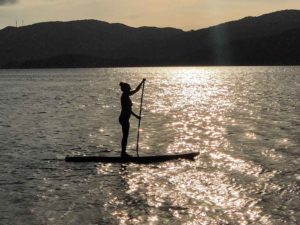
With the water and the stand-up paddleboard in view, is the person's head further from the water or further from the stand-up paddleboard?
the water

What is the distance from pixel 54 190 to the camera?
20.1m

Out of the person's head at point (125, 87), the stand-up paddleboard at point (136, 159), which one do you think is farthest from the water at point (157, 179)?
the person's head at point (125, 87)

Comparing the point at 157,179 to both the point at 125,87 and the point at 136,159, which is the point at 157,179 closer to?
the point at 136,159

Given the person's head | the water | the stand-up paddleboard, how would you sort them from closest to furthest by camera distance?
the water → the person's head → the stand-up paddleboard

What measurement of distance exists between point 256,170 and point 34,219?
423 inches

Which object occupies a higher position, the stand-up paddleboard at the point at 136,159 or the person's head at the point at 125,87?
the person's head at the point at 125,87

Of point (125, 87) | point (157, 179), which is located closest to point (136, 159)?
point (125, 87)

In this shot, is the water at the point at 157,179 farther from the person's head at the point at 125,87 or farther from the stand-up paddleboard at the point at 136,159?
the person's head at the point at 125,87

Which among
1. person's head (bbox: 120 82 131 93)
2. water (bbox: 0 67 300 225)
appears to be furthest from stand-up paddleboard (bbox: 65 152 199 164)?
person's head (bbox: 120 82 131 93)

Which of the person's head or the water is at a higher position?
the person's head

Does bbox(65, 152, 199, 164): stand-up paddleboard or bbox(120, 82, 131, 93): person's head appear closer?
bbox(120, 82, 131, 93): person's head

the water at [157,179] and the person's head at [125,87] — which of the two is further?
the person's head at [125,87]

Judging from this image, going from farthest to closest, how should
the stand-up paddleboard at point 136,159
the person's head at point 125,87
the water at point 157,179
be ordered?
the stand-up paddleboard at point 136,159
the person's head at point 125,87
the water at point 157,179

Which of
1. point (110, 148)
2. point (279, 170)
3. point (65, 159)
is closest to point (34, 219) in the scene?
point (65, 159)
